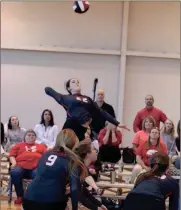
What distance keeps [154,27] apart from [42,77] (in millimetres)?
2671

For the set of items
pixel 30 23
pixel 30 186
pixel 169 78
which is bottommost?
pixel 30 186

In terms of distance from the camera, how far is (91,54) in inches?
418

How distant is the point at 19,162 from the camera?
260 inches

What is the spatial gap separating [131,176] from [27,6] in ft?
17.7

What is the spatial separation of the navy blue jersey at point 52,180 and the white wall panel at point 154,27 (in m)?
7.30

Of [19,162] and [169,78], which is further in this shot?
[169,78]

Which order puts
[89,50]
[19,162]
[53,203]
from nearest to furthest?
[53,203] → [19,162] → [89,50]

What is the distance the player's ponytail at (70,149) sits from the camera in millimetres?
3533

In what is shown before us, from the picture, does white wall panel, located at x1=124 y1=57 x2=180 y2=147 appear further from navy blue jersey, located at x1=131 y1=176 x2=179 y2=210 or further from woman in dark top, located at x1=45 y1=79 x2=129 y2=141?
navy blue jersey, located at x1=131 y1=176 x2=179 y2=210

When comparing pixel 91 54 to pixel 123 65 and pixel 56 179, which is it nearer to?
pixel 123 65

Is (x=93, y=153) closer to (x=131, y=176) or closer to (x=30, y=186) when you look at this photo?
(x=30, y=186)

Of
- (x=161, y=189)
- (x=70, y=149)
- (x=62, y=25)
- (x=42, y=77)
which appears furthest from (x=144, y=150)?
(x=62, y=25)

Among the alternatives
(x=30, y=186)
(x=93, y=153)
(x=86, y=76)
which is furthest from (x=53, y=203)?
(x=86, y=76)

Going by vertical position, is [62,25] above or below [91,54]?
above
